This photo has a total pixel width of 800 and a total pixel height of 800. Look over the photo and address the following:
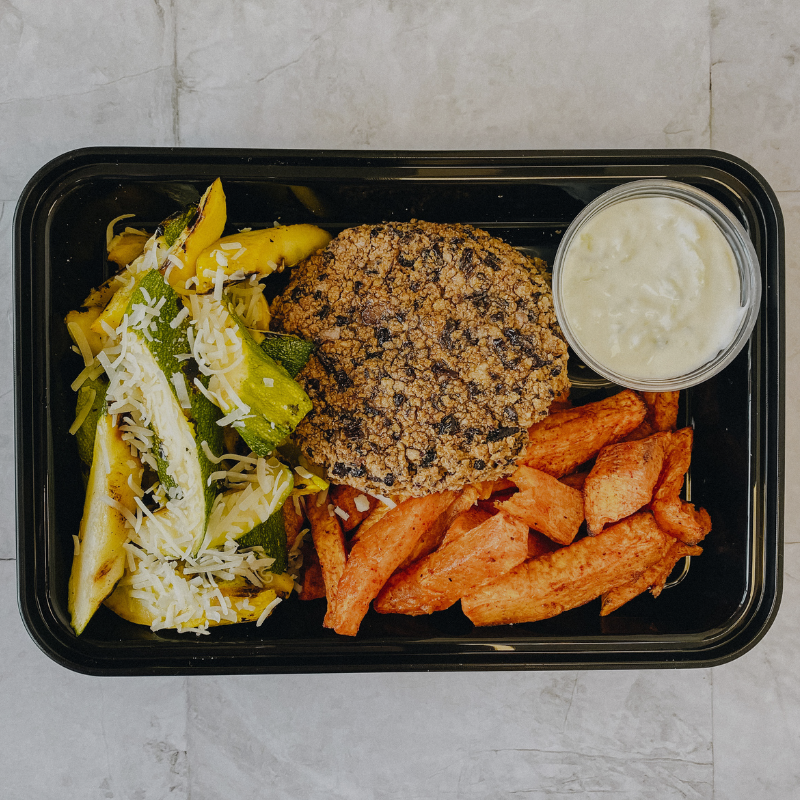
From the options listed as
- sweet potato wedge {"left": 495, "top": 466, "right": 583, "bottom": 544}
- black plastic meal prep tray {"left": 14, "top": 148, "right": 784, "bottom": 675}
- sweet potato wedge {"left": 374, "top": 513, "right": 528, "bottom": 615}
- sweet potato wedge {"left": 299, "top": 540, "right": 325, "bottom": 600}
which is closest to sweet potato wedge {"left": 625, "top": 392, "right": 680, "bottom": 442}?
black plastic meal prep tray {"left": 14, "top": 148, "right": 784, "bottom": 675}

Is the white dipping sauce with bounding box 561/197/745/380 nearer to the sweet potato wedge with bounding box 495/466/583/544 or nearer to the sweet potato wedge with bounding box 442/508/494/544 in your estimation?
the sweet potato wedge with bounding box 495/466/583/544

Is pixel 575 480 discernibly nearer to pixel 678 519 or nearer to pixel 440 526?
pixel 678 519

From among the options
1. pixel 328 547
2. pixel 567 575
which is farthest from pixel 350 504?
pixel 567 575

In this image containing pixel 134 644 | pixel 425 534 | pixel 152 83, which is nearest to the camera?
pixel 134 644

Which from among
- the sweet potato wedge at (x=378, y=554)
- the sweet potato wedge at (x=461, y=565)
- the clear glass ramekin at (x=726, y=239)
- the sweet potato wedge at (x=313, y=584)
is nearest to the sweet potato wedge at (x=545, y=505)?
the sweet potato wedge at (x=461, y=565)

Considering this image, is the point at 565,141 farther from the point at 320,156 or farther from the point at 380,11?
the point at 320,156

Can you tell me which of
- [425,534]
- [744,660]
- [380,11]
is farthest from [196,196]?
[744,660]
